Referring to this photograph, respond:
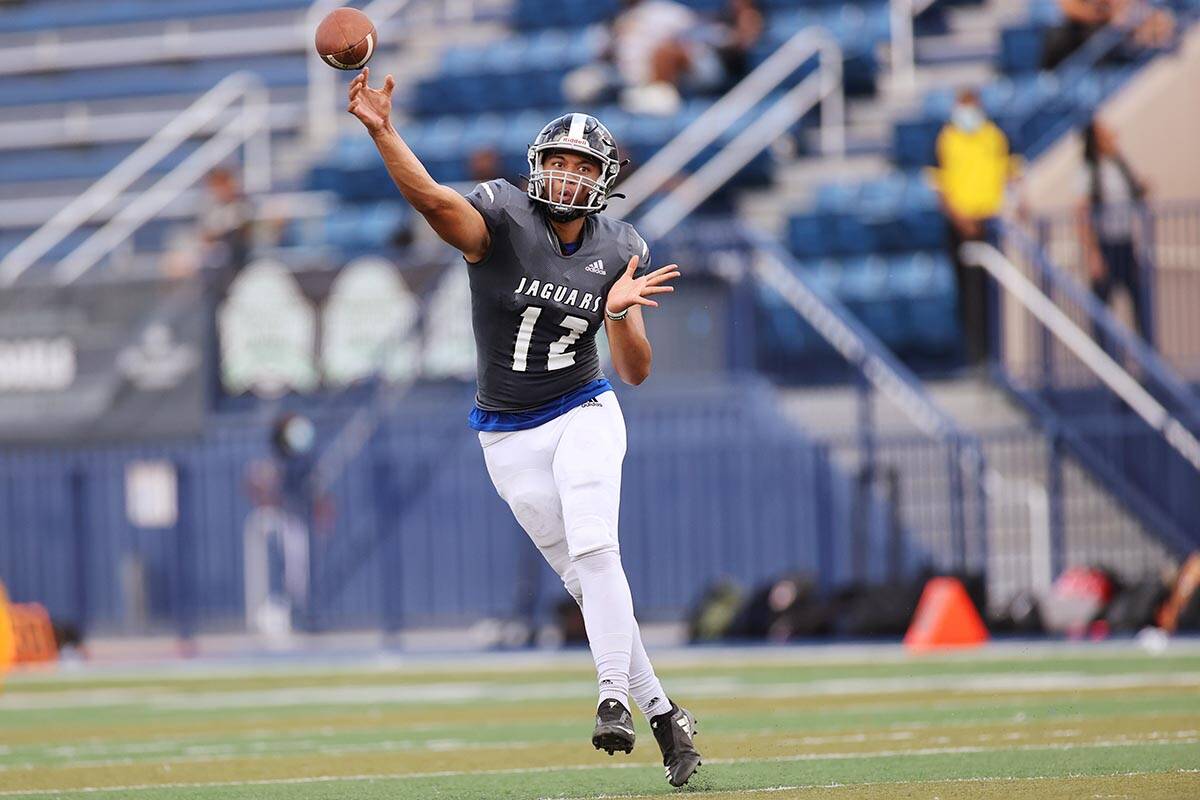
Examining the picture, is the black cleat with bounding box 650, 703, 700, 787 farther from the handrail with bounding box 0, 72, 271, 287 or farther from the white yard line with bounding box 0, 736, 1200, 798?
the handrail with bounding box 0, 72, 271, 287

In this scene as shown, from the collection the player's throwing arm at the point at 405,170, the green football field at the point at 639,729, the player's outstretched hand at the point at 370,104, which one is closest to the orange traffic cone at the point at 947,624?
the green football field at the point at 639,729

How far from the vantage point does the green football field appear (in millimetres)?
6797

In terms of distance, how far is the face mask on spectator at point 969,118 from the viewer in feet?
55.9

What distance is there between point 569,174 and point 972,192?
10.5m

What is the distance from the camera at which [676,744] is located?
6676 mm

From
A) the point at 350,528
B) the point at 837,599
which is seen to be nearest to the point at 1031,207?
the point at 837,599

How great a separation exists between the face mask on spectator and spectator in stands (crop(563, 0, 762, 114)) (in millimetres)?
3582

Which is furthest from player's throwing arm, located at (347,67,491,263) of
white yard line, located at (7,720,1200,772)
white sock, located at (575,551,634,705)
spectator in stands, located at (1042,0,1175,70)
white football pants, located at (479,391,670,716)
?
spectator in stands, located at (1042,0,1175,70)

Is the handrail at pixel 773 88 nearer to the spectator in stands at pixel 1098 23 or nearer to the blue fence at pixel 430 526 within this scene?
the spectator in stands at pixel 1098 23

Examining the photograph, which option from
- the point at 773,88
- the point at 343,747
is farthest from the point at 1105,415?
the point at 343,747

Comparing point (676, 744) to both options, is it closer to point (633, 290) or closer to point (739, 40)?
point (633, 290)

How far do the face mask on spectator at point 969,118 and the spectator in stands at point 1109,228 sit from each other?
0.88 metres

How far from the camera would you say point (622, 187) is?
18.6 metres

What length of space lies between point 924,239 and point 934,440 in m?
3.05
